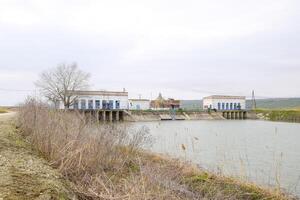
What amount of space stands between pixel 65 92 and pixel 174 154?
40.0 meters

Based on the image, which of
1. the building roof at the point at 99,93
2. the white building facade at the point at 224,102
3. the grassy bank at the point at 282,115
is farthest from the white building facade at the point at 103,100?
the grassy bank at the point at 282,115

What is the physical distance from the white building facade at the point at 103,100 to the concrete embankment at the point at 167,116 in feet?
9.70

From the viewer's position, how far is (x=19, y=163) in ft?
16.6

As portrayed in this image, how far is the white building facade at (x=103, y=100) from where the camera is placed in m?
54.2

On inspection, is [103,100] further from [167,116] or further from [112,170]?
[112,170]

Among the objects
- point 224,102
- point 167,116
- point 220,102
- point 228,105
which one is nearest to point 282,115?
point 228,105

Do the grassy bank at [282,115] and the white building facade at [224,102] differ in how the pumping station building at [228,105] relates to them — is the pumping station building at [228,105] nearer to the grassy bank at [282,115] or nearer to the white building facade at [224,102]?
the white building facade at [224,102]

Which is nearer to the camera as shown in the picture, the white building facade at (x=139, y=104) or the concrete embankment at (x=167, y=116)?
the concrete embankment at (x=167, y=116)

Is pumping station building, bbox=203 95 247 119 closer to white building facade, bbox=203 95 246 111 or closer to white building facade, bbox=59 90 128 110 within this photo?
white building facade, bbox=203 95 246 111

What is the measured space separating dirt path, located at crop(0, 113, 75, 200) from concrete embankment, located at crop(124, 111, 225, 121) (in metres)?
47.2

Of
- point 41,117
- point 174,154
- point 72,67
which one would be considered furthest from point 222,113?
point 41,117

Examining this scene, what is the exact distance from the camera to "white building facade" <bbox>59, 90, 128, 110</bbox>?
54.2 m

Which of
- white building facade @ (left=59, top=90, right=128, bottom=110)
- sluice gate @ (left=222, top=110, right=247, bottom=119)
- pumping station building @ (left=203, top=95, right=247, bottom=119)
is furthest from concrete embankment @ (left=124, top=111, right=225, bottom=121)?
white building facade @ (left=59, top=90, right=128, bottom=110)

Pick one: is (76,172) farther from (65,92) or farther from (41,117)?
(65,92)
